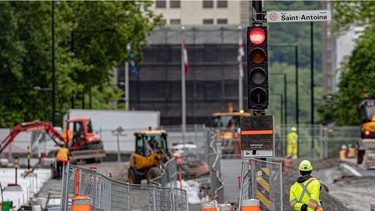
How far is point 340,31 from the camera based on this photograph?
78.9 m

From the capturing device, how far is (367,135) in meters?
55.1

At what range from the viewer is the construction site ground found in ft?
113

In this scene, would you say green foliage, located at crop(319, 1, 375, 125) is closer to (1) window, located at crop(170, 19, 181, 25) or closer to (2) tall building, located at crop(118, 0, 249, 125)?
(2) tall building, located at crop(118, 0, 249, 125)

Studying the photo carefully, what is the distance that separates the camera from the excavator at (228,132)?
67250 mm

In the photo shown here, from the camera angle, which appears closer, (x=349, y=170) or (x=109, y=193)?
(x=109, y=193)

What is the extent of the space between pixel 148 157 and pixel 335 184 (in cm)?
749

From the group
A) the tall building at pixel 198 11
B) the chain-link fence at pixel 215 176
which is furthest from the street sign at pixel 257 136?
the tall building at pixel 198 11

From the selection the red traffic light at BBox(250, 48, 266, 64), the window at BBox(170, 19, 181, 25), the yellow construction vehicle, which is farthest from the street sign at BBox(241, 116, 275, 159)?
the window at BBox(170, 19, 181, 25)

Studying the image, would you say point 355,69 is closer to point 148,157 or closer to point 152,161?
point 148,157

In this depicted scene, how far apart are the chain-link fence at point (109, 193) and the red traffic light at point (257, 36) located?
3.65 meters

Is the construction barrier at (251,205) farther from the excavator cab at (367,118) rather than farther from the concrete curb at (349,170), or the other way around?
the excavator cab at (367,118)

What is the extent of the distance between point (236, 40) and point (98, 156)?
6972 cm

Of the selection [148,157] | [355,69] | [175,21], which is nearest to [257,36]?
[148,157]

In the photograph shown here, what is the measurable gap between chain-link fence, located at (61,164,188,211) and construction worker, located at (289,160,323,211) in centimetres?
349
